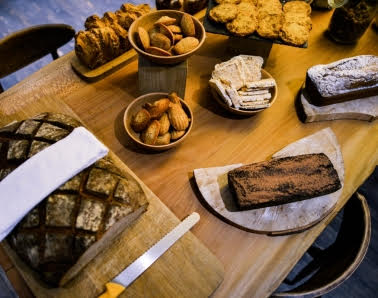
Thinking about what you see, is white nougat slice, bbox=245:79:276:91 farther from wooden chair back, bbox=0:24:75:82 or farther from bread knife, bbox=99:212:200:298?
wooden chair back, bbox=0:24:75:82

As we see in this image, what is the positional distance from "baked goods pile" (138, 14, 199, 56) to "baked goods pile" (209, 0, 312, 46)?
210 millimetres

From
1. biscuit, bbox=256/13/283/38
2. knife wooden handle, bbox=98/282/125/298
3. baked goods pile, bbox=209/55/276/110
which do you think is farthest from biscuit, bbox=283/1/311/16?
knife wooden handle, bbox=98/282/125/298

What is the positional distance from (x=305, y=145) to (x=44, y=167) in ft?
3.18

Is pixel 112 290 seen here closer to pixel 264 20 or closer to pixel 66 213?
pixel 66 213

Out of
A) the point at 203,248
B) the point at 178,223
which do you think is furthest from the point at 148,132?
the point at 203,248

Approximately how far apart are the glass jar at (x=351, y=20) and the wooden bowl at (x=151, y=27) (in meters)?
0.86

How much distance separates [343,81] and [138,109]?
0.88m

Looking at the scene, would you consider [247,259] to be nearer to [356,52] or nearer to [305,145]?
[305,145]

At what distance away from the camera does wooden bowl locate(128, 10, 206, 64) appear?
46.3 inches

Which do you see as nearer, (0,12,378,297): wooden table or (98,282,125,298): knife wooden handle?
(98,282,125,298): knife wooden handle

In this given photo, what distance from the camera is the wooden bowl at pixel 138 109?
46.2 inches

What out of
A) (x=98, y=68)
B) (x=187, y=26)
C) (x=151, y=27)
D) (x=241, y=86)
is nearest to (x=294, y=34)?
(x=241, y=86)

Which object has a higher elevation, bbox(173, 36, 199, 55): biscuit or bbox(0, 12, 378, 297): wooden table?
bbox(173, 36, 199, 55): biscuit

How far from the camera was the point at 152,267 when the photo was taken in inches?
38.4
